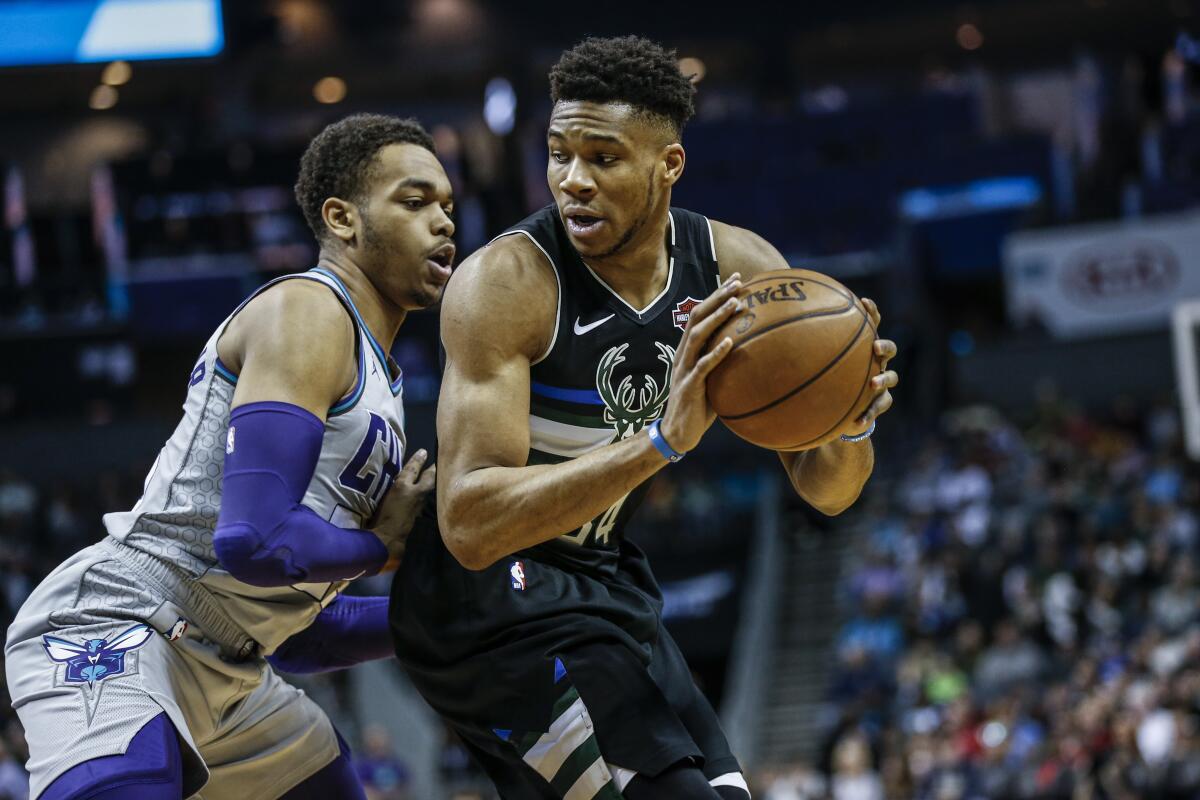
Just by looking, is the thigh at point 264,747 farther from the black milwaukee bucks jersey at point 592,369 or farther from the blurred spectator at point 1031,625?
the blurred spectator at point 1031,625

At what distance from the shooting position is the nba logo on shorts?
3543 mm

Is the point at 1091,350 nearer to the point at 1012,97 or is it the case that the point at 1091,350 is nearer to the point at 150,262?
the point at 1012,97

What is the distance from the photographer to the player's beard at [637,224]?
11.8 ft

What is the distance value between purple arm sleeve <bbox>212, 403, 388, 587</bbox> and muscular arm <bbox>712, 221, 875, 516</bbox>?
3.80 ft

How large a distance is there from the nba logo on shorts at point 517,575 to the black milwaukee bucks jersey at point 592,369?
73 mm

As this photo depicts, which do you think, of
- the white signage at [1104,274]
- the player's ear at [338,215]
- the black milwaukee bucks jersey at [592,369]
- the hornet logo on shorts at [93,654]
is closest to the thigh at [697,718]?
the black milwaukee bucks jersey at [592,369]

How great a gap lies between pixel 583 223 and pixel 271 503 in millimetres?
971

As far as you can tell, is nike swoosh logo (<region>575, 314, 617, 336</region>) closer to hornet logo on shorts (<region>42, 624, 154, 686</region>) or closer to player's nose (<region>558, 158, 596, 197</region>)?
player's nose (<region>558, 158, 596, 197</region>)

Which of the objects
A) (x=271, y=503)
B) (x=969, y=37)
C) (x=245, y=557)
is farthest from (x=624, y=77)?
(x=969, y=37)

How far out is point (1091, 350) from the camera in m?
20.4

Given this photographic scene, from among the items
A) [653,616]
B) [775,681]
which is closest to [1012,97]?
[775,681]

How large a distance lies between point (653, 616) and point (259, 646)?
3.30ft

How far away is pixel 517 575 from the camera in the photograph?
11.7 ft

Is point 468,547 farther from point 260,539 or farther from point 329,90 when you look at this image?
point 329,90
